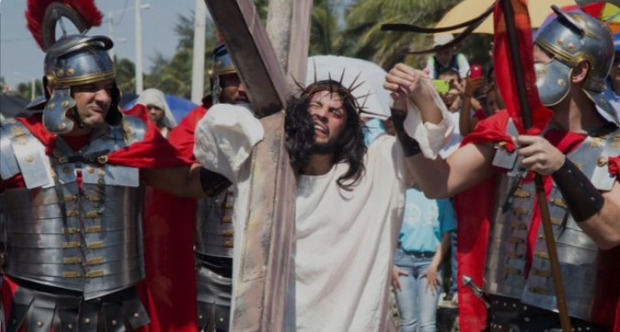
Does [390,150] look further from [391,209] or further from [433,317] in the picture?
[433,317]

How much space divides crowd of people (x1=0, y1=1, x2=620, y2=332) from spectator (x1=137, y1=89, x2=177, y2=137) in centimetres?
256

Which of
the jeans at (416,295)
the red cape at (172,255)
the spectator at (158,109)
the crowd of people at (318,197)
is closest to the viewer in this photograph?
the crowd of people at (318,197)

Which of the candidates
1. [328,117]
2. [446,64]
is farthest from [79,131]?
[446,64]

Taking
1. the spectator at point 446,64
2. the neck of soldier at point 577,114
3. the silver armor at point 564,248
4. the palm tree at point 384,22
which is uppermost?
the palm tree at point 384,22

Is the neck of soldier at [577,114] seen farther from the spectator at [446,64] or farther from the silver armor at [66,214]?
the spectator at [446,64]

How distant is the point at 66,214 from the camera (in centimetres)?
544

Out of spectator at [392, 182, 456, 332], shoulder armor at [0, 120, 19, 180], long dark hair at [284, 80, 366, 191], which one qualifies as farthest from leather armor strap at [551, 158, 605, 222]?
spectator at [392, 182, 456, 332]

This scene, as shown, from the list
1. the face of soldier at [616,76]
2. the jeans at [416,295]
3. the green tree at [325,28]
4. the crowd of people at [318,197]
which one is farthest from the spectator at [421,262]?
the green tree at [325,28]

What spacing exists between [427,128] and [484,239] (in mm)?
1063

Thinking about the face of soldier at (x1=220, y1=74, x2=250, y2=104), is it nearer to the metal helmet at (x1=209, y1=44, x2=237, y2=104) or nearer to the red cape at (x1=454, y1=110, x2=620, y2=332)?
the metal helmet at (x1=209, y1=44, x2=237, y2=104)

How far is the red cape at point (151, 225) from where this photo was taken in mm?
5539

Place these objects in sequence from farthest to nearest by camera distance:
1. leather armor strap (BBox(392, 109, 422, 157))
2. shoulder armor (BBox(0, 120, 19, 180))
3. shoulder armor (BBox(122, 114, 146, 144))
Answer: shoulder armor (BBox(122, 114, 146, 144)) < shoulder armor (BBox(0, 120, 19, 180)) < leather armor strap (BBox(392, 109, 422, 157))

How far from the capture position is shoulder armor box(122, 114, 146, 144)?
5.65 meters

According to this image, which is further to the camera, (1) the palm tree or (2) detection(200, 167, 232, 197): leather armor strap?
(1) the palm tree
